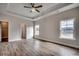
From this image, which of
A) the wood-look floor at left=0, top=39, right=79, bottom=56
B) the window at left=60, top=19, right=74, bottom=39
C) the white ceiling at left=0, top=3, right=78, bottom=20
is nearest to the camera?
the wood-look floor at left=0, top=39, right=79, bottom=56

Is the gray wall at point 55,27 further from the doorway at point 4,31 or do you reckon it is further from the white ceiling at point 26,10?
the doorway at point 4,31

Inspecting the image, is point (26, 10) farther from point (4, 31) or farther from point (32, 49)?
point (32, 49)

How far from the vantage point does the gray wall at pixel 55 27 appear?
3.64 meters

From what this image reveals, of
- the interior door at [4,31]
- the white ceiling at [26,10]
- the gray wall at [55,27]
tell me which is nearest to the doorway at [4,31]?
the interior door at [4,31]

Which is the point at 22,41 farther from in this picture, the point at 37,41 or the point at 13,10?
the point at 13,10

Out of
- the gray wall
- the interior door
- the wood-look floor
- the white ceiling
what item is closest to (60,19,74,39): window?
the gray wall

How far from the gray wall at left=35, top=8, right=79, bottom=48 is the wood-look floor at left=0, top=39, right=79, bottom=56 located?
253 millimetres

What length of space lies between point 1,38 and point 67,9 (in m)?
2.14

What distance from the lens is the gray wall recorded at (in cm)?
364

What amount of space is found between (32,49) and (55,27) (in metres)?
1.18

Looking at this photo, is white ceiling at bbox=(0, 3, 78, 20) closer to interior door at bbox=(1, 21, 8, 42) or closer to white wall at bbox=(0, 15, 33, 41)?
white wall at bbox=(0, 15, 33, 41)

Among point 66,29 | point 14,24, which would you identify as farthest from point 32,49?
point 66,29

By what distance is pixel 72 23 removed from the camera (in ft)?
11.5

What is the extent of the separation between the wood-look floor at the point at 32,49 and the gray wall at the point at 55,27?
0.25 m
